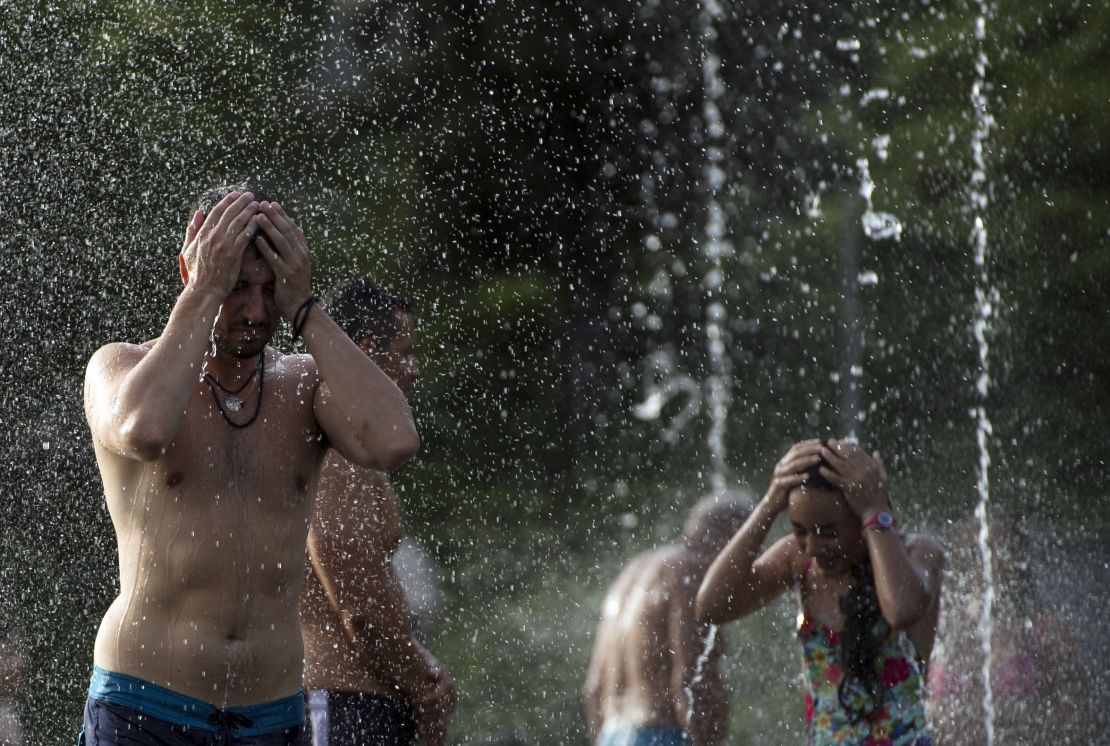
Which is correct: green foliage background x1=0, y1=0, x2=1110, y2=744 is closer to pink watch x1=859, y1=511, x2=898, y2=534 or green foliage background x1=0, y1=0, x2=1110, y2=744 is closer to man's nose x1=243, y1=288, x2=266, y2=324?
pink watch x1=859, y1=511, x2=898, y2=534

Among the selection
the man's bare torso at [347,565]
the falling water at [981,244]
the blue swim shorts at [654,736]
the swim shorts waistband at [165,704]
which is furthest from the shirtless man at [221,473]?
the falling water at [981,244]

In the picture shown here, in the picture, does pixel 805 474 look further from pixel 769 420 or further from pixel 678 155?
pixel 678 155

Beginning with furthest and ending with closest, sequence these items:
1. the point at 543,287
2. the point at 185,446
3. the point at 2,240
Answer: the point at 543,287 < the point at 2,240 < the point at 185,446

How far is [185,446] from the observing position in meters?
2.76

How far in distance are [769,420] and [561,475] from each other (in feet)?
4.55

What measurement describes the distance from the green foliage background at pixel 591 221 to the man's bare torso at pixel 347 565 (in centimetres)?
415

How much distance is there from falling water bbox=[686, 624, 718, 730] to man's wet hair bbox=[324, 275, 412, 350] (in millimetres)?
1262

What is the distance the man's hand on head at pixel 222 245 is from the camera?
273cm

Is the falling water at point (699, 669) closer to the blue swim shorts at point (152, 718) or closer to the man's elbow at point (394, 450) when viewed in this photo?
the man's elbow at point (394, 450)

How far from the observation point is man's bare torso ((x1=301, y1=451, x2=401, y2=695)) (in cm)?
361

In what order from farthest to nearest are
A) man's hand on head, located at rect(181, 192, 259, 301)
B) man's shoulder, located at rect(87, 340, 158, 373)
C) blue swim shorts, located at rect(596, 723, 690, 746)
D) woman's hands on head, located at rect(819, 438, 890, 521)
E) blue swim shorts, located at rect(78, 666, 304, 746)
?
blue swim shorts, located at rect(596, 723, 690, 746) < woman's hands on head, located at rect(819, 438, 890, 521) < man's shoulder, located at rect(87, 340, 158, 373) < man's hand on head, located at rect(181, 192, 259, 301) < blue swim shorts, located at rect(78, 666, 304, 746)

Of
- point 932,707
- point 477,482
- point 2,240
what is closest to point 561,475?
point 477,482

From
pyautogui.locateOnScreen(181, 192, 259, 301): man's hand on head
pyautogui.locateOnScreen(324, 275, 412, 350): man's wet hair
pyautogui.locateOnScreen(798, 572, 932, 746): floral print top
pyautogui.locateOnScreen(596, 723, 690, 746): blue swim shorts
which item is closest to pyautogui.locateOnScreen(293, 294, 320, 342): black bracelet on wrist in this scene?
pyautogui.locateOnScreen(181, 192, 259, 301): man's hand on head

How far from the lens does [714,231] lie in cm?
1033
